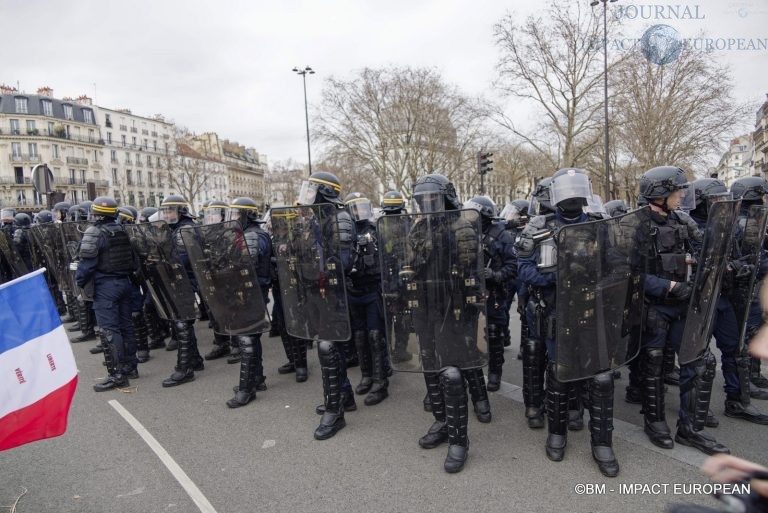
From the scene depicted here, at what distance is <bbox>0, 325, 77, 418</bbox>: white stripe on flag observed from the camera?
8.68ft

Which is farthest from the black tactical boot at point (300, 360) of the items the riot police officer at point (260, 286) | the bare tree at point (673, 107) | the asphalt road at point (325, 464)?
the bare tree at point (673, 107)

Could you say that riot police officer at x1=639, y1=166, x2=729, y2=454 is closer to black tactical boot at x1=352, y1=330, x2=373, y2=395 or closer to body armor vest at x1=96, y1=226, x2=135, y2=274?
black tactical boot at x1=352, y1=330, x2=373, y2=395

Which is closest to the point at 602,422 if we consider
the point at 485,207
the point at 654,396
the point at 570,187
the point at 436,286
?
the point at 654,396

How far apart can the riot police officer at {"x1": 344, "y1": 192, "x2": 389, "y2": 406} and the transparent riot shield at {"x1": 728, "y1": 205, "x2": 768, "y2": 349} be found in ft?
8.97

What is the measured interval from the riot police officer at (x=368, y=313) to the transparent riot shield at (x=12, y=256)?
676 centimetres

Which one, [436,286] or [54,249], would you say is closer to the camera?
[436,286]

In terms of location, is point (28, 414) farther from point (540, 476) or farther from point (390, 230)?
point (540, 476)

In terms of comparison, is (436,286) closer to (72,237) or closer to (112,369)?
(112,369)

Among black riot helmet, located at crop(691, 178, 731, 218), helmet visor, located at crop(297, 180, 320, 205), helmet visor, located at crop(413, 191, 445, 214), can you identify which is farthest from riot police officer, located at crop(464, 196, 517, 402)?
black riot helmet, located at crop(691, 178, 731, 218)

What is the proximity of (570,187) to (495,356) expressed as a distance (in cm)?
205

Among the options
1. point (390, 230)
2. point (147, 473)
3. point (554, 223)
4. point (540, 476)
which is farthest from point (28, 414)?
point (554, 223)

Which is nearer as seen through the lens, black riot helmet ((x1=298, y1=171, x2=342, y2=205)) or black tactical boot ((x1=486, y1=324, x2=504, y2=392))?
black riot helmet ((x1=298, y1=171, x2=342, y2=205))

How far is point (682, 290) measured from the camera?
121 inches

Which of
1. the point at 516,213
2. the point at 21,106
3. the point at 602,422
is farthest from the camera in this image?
the point at 21,106
